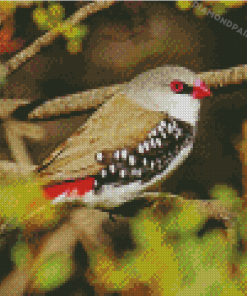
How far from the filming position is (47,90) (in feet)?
2.93

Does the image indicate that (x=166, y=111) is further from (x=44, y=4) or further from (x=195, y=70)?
(x=44, y=4)

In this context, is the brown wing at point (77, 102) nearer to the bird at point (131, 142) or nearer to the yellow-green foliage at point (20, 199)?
the bird at point (131, 142)

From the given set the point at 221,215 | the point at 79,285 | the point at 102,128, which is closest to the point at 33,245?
the point at 79,285

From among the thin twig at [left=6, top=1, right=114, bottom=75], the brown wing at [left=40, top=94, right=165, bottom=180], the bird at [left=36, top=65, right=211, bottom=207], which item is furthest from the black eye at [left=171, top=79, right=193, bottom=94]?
the thin twig at [left=6, top=1, right=114, bottom=75]

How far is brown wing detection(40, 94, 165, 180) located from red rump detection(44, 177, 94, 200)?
0.02 metres

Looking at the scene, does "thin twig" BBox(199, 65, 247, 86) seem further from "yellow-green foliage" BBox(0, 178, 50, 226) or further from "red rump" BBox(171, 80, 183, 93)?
"yellow-green foliage" BBox(0, 178, 50, 226)

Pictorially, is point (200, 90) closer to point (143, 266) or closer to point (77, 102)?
point (77, 102)

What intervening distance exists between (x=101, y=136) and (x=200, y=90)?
0.39m

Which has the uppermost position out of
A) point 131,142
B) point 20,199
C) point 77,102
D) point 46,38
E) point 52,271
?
point 46,38

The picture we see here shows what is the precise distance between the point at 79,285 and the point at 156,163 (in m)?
0.48

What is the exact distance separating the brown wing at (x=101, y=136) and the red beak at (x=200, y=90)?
0.14 m

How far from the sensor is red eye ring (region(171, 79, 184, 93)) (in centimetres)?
89

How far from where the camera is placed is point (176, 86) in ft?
2.97

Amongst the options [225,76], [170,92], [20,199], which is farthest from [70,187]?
[225,76]
